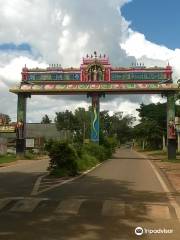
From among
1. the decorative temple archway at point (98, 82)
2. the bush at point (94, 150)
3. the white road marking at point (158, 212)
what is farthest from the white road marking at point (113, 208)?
the decorative temple archway at point (98, 82)

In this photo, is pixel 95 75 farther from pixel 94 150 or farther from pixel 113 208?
pixel 113 208

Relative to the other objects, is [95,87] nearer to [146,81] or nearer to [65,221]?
[146,81]

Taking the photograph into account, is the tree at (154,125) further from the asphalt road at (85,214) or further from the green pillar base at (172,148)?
the asphalt road at (85,214)

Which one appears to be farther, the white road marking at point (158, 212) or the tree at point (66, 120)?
the tree at point (66, 120)

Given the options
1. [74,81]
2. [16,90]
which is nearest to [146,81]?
[74,81]

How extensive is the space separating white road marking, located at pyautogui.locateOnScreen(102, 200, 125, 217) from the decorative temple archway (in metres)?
41.5

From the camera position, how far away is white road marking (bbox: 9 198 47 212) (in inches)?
572

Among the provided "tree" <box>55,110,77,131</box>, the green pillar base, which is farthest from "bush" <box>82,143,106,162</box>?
"tree" <box>55,110,77,131</box>

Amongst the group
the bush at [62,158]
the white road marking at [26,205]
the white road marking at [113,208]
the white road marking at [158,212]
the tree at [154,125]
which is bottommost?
the white road marking at [158,212]

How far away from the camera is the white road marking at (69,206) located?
14.3 m

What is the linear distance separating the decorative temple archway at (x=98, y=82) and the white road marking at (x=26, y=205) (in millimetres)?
41515

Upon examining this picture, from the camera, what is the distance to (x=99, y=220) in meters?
12.9

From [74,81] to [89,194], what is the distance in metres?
40.1

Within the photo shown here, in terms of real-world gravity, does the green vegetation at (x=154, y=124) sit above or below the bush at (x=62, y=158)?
above
